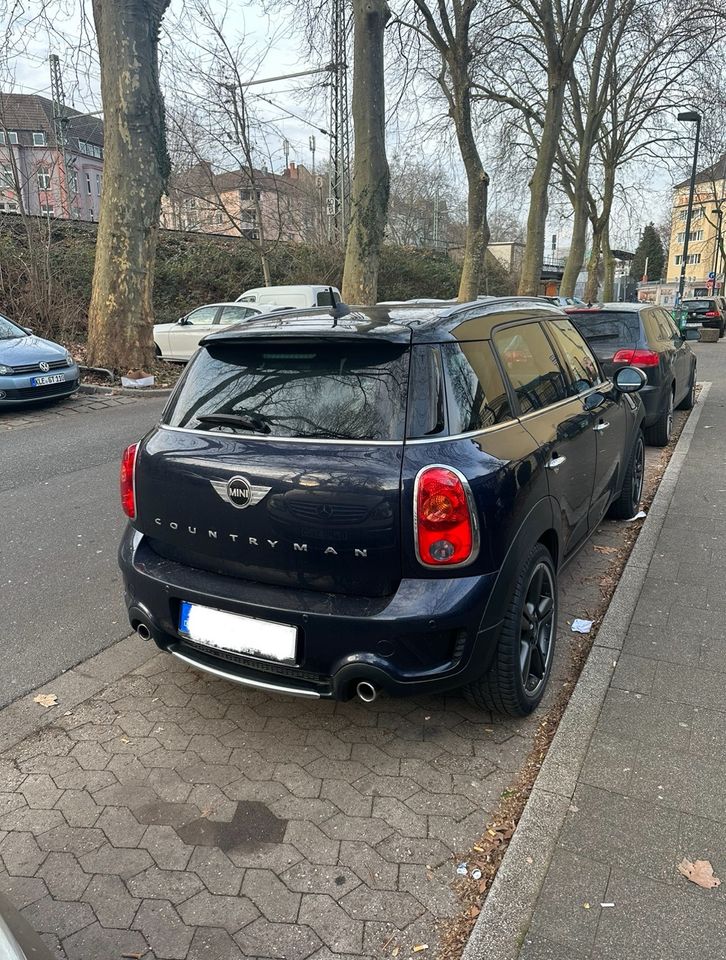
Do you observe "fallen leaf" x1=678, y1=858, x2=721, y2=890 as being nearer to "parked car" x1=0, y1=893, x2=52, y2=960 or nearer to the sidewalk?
the sidewalk

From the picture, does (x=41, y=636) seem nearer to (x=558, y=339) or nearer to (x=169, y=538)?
(x=169, y=538)

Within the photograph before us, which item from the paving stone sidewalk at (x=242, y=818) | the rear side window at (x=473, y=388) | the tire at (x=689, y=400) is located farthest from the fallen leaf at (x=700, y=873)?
the tire at (x=689, y=400)

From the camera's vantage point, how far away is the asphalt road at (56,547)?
3.75 m

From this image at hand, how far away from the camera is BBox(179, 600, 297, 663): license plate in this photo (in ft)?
8.63

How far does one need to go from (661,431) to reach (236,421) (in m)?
6.91

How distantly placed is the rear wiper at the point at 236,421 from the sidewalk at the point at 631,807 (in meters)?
1.72

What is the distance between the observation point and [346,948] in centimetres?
202

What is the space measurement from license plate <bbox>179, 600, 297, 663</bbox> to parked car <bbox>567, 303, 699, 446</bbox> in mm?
5631

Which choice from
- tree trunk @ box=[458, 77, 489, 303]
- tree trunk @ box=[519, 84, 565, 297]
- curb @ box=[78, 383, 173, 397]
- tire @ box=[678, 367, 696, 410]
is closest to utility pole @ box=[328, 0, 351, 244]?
tree trunk @ box=[458, 77, 489, 303]

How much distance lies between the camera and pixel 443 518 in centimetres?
247

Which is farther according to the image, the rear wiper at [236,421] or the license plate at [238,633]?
the rear wiper at [236,421]

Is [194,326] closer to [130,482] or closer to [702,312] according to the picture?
[130,482]

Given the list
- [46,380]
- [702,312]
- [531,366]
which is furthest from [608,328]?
[702,312]

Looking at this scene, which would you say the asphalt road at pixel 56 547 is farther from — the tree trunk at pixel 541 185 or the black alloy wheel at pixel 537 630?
the tree trunk at pixel 541 185
